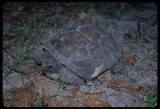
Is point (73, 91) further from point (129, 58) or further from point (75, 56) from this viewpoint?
point (129, 58)

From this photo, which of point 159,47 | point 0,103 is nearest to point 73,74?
point 0,103

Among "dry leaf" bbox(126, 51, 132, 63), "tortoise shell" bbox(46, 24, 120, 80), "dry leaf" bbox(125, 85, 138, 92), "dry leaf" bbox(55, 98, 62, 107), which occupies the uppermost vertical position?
"tortoise shell" bbox(46, 24, 120, 80)

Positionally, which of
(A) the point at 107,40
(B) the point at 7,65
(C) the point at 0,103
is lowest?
(C) the point at 0,103

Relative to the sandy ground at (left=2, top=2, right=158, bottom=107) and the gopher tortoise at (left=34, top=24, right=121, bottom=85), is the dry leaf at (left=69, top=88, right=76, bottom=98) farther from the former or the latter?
the gopher tortoise at (left=34, top=24, right=121, bottom=85)

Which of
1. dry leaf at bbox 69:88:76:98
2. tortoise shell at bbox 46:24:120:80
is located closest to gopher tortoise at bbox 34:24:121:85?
tortoise shell at bbox 46:24:120:80

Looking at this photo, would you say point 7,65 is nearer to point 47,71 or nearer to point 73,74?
point 47,71

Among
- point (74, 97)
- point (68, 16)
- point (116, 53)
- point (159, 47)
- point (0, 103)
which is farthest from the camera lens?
point (68, 16)

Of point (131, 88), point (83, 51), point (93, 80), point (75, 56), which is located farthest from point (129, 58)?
point (75, 56)

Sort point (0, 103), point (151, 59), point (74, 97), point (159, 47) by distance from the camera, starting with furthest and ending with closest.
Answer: point (159, 47) → point (151, 59) → point (74, 97) → point (0, 103)
